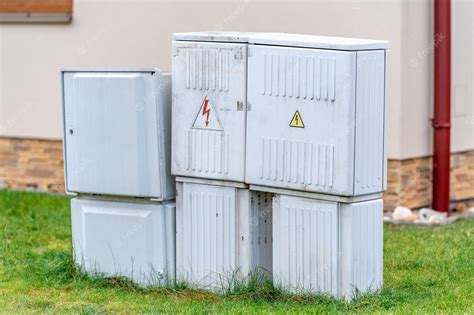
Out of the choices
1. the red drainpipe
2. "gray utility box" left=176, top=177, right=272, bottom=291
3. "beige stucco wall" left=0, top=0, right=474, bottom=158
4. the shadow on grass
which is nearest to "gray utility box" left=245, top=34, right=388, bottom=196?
"gray utility box" left=176, top=177, right=272, bottom=291

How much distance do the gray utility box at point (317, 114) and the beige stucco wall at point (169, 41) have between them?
345cm

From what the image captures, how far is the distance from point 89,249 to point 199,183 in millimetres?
1057

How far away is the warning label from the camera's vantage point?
7.79m

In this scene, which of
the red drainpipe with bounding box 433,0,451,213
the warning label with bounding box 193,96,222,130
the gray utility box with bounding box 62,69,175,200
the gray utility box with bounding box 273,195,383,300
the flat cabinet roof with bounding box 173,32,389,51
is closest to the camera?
the flat cabinet roof with bounding box 173,32,389,51

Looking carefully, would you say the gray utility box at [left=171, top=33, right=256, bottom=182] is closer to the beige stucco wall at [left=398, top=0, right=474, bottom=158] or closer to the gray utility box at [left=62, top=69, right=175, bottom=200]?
the gray utility box at [left=62, top=69, right=175, bottom=200]

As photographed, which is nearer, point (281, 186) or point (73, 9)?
point (281, 186)

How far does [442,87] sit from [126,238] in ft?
13.7

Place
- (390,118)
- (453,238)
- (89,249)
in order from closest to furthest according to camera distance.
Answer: (89,249) → (453,238) → (390,118)

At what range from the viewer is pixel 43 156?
1314 centimetres

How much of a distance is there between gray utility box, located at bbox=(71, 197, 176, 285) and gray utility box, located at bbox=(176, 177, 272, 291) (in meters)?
0.12

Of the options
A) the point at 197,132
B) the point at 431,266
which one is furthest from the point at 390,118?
the point at 197,132

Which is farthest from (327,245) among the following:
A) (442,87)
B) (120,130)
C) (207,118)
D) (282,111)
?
(442,87)

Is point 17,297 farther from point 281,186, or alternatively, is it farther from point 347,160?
point 347,160

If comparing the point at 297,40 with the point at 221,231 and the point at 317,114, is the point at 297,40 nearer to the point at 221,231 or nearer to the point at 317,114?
the point at 317,114
